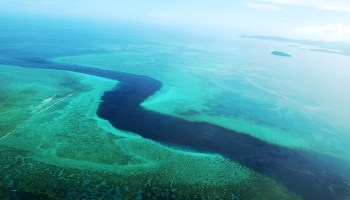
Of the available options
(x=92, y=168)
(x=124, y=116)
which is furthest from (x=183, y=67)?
(x=92, y=168)

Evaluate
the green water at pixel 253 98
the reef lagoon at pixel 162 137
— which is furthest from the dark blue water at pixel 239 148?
the green water at pixel 253 98

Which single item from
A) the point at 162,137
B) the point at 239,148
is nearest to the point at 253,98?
the point at 239,148

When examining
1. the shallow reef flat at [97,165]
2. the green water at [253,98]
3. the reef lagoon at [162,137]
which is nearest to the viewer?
the shallow reef flat at [97,165]

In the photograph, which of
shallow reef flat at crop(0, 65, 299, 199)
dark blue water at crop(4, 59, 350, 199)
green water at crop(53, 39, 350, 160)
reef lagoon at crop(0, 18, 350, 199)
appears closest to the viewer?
shallow reef flat at crop(0, 65, 299, 199)

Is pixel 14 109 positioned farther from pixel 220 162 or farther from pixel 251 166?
pixel 251 166

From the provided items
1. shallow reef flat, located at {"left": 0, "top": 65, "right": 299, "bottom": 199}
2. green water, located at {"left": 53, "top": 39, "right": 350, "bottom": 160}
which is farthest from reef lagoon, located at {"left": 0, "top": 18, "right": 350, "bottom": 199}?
green water, located at {"left": 53, "top": 39, "right": 350, "bottom": 160}

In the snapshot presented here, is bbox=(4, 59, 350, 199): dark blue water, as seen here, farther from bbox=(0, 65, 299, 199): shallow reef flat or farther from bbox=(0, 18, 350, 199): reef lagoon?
bbox=(0, 65, 299, 199): shallow reef flat

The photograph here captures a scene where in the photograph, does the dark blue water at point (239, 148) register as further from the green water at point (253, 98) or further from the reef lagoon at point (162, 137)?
the green water at point (253, 98)
